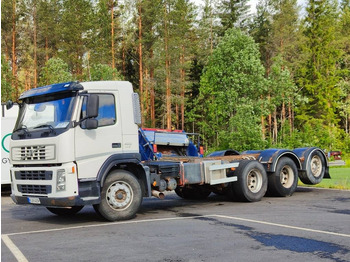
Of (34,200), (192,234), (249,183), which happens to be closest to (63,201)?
(34,200)

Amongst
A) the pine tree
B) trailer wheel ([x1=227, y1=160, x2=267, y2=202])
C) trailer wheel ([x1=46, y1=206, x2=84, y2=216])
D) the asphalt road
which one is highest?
the pine tree

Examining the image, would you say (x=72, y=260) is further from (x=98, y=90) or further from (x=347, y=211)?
(x=347, y=211)

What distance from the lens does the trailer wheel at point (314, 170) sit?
14023 millimetres

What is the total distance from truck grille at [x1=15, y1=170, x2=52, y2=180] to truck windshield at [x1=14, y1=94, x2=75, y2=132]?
0.86 metres

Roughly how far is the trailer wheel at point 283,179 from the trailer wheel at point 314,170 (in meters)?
0.44

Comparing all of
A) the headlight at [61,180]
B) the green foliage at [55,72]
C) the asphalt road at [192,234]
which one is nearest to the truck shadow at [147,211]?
the asphalt road at [192,234]

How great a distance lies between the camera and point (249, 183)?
12750 mm

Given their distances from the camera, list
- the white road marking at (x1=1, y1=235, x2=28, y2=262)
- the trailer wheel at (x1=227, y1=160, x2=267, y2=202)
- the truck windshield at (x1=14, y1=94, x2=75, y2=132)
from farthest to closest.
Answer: the trailer wheel at (x1=227, y1=160, x2=267, y2=202) → the truck windshield at (x1=14, y1=94, x2=75, y2=132) → the white road marking at (x1=1, y1=235, x2=28, y2=262)

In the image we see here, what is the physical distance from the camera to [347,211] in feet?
34.6

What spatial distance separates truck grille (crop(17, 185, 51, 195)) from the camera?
9.19 meters

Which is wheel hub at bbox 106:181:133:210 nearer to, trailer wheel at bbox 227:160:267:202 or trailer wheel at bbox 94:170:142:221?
trailer wheel at bbox 94:170:142:221

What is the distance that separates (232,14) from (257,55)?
34.3 ft

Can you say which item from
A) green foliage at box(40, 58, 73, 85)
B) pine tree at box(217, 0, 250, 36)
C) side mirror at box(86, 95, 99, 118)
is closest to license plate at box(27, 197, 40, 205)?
side mirror at box(86, 95, 99, 118)

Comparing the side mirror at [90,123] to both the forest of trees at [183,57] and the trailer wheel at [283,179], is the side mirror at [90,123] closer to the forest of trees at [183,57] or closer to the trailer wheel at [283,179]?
the trailer wheel at [283,179]
